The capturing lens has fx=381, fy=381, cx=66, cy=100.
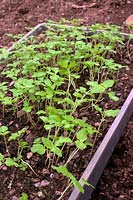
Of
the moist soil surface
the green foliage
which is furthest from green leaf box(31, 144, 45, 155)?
the moist soil surface

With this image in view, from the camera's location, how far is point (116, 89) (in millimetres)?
2367

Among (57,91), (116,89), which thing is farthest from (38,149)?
(116,89)

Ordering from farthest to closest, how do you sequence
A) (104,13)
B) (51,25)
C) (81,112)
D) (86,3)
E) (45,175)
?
(86,3) < (104,13) < (51,25) < (81,112) < (45,175)

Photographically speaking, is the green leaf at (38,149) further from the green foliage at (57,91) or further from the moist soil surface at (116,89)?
the moist soil surface at (116,89)

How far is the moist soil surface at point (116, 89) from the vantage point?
1721 millimetres

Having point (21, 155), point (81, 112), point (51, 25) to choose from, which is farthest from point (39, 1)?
point (21, 155)

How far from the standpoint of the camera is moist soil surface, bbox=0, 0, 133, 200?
1.72 meters

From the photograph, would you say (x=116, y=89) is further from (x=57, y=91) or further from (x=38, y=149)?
(x=38, y=149)

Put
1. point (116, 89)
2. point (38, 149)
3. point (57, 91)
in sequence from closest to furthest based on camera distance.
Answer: point (38, 149)
point (57, 91)
point (116, 89)

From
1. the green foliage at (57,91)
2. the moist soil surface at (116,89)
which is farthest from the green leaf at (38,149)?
the moist soil surface at (116,89)

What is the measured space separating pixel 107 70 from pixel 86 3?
4.45 ft

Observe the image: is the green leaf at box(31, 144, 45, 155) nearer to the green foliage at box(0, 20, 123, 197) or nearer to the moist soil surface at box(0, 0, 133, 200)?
the green foliage at box(0, 20, 123, 197)

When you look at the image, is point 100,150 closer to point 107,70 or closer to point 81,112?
point 81,112

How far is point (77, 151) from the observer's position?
188cm
